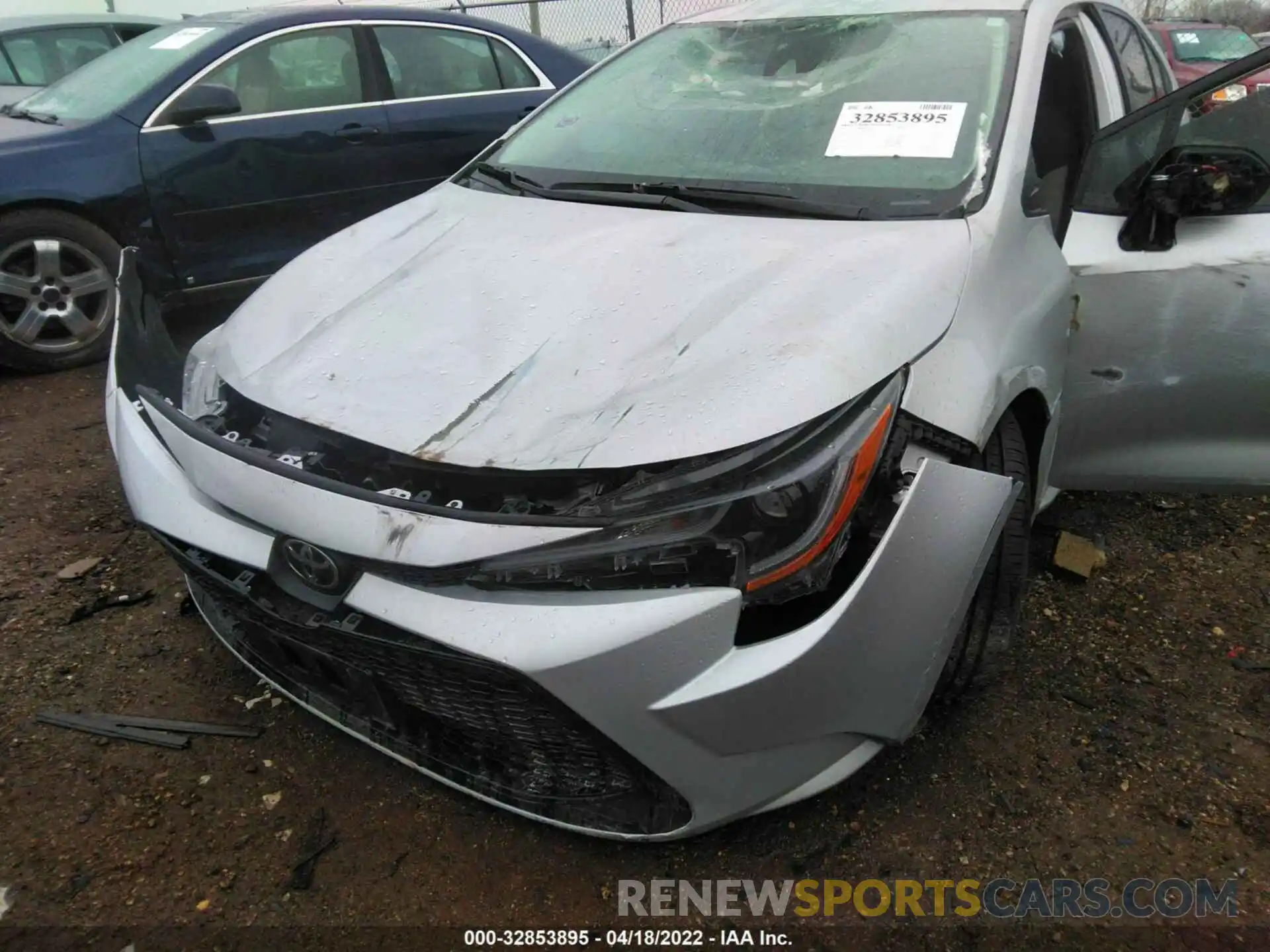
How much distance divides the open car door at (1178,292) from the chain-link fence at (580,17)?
10.2 meters

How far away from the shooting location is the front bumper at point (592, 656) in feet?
4.82

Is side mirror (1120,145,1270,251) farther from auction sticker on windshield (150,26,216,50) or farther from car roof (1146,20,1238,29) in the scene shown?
car roof (1146,20,1238,29)

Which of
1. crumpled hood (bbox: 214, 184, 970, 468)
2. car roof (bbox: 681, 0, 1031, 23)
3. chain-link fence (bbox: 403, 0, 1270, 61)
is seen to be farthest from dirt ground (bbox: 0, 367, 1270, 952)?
chain-link fence (bbox: 403, 0, 1270, 61)

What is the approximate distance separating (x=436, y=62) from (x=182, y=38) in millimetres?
1182

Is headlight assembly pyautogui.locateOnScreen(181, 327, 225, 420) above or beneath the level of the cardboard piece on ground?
above

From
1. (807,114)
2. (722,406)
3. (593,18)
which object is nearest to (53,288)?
(807,114)

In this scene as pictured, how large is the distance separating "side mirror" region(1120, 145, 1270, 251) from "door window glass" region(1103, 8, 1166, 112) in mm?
926

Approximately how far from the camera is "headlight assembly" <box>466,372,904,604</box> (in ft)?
4.87

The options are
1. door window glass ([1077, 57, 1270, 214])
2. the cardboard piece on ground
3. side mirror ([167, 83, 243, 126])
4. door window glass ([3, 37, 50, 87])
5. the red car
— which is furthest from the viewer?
the red car

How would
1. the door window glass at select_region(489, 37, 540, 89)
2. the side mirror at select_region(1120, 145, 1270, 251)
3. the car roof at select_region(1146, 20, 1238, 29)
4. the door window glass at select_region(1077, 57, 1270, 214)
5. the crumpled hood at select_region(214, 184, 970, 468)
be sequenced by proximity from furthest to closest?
the car roof at select_region(1146, 20, 1238, 29) → the door window glass at select_region(489, 37, 540, 89) → the door window glass at select_region(1077, 57, 1270, 214) → the side mirror at select_region(1120, 145, 1270, 251) → the crumpled hood at select_region(214, 184, 970, 468)

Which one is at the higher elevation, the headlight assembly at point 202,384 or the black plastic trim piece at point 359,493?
the black plastic trim piece at point 359,493

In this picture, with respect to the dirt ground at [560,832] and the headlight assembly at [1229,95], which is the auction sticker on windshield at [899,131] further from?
the dirt ground at [560,832]

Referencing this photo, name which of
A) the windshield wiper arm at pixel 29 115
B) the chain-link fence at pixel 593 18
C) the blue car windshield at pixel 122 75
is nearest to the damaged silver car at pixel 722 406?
the blue car windshield at pixel 122 75

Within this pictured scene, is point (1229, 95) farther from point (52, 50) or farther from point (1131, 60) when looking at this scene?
point (52, 50)
